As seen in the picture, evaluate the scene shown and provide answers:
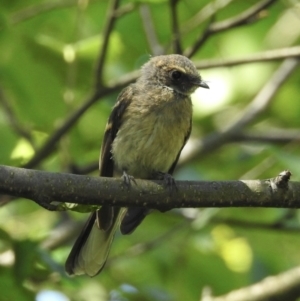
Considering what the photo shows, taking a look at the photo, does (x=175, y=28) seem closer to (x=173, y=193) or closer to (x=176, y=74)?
(x=176, y=74)

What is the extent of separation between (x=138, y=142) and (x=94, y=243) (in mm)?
785

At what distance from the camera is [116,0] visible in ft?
17.4

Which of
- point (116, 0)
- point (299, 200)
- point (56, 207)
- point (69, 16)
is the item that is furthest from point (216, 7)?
point (56, 207)

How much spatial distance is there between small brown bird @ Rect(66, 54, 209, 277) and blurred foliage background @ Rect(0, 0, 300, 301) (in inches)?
7.6

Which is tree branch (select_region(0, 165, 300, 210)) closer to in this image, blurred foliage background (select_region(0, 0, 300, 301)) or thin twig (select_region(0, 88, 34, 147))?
blurred foliage background (select_region(0, 0, 300, 301))

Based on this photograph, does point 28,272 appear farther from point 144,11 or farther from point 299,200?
point 144,11

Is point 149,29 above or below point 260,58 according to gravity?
above

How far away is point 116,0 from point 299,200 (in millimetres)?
1872

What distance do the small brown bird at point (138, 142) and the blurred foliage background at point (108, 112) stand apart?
0.63ft

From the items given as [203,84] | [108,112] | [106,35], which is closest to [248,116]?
[203,84]

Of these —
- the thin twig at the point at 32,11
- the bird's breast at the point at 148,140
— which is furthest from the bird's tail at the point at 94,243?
the thin twig at the point at 32,11

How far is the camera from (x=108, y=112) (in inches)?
264

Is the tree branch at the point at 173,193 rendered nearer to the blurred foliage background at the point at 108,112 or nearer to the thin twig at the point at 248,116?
the blurred foliage background at the point at 108,112

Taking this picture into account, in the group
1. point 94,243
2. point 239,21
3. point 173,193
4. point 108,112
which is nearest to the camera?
point 173,193
